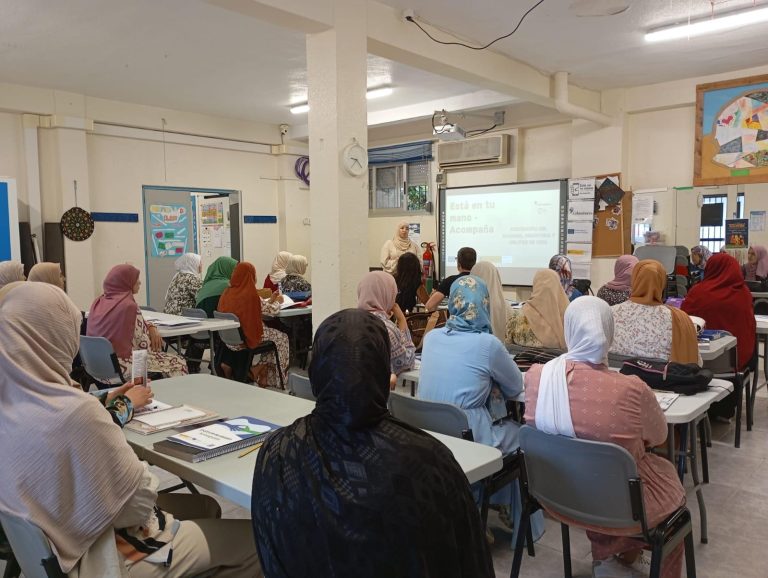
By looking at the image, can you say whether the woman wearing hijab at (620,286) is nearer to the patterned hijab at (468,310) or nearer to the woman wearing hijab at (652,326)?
the woman wearing hijab at (652,326)

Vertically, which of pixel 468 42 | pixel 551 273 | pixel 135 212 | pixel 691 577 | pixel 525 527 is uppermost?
pixel 468 42

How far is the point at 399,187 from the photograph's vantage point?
949cm

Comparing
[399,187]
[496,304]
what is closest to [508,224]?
[399,187]

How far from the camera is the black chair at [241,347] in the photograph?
509 centimetres

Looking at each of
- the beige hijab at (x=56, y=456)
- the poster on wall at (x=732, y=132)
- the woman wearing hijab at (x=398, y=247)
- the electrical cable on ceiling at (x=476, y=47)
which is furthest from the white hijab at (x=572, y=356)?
the woman wearing hijab at (x=398, y=247)

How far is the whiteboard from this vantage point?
261 inches

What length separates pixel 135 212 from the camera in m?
8.14

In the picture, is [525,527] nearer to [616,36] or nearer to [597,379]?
[597,379]

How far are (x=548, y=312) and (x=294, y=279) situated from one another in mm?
3527

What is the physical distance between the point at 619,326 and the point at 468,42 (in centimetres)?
295

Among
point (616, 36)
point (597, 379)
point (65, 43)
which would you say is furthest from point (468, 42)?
point (597, 379)

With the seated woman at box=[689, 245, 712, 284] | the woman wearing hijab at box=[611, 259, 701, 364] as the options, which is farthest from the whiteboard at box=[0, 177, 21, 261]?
the seated woman at box=[689, 245, 712, 284]

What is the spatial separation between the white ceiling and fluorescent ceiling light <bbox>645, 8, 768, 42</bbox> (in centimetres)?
8

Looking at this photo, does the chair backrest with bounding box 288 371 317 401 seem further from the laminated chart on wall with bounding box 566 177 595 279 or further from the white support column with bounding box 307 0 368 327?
the laminated chart on wall with bounding box 566 177 595 279
